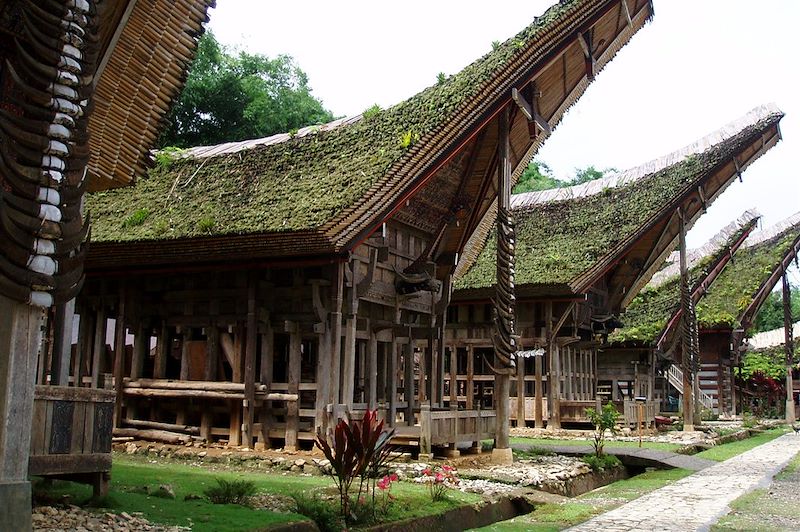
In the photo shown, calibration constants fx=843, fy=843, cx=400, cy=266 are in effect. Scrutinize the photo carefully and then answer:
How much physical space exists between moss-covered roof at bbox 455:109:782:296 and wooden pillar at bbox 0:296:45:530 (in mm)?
17619

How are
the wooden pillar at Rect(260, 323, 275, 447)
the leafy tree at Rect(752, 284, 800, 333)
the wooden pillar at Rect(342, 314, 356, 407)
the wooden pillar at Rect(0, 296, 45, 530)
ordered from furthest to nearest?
the leafy tree at Rect(752, 284, 800, 333), the wooden pillar at Rect(260, 323, 275, 447), the wooden pillar at Rect(342, 314, 356, 407), the wooden pillar at Rect(0, 296, 45, 530)

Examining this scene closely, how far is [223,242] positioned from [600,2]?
776 cm

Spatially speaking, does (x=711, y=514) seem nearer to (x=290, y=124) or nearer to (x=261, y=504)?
(x=261, y=504)

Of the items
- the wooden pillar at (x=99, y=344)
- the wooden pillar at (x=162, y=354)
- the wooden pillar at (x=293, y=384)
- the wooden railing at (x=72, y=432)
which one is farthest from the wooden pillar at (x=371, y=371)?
the wooden railing at (x=72, y=432)

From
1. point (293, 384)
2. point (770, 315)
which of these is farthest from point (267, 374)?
point (770, 315)

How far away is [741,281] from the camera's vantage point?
37.2 meters

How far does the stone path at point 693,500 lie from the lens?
876 cm

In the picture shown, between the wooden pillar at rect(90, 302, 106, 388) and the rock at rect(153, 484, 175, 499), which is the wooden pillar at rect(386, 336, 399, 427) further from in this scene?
the rock at rect(153, 484, 175, 499)

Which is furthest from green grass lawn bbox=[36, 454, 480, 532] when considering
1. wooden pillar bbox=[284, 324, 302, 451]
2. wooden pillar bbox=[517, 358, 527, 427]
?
wooden pillar bbox=[517, 358, 527, 427]

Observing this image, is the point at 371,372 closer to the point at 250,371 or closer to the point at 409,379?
the point at 409,379

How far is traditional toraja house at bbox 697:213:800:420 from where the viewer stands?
3538cm

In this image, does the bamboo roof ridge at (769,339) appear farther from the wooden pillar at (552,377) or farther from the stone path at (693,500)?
the stone path at (693,500)

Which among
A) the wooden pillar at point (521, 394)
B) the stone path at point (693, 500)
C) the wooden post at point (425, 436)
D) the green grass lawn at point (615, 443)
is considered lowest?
the stone path at point (693, 500)

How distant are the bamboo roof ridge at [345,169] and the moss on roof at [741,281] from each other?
2081 centimetres
